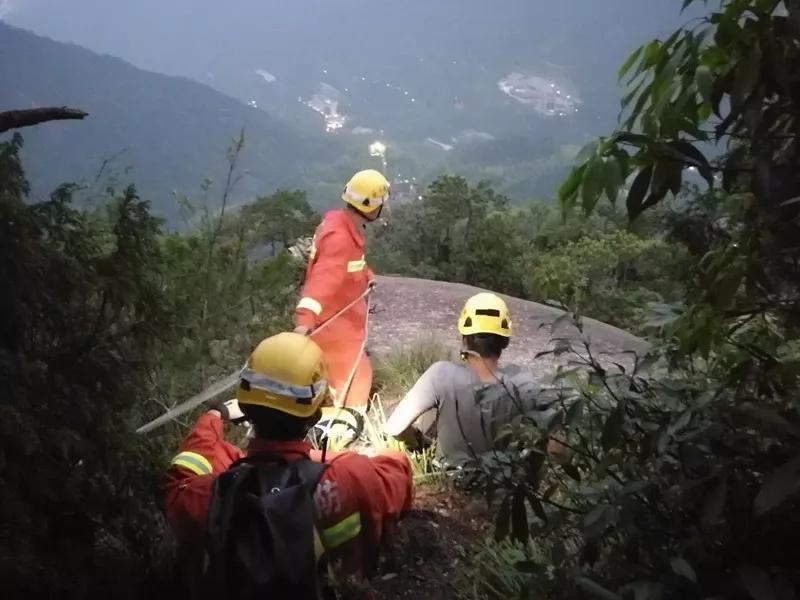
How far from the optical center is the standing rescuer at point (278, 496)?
1.82 meters

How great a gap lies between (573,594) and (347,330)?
3.57m

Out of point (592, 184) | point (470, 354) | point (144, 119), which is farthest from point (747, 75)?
point (144, 119)

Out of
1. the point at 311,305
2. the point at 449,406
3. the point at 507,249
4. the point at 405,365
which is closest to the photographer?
the point at 449,406

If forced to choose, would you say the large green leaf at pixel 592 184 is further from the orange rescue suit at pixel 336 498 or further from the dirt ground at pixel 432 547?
the dirt ground at pixel 432 547

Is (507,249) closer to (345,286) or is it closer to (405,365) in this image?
(405,365)

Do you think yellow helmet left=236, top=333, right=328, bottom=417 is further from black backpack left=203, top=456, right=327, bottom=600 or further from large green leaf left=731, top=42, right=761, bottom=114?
large green leaf left=731, top=42, right=761, bottom=114

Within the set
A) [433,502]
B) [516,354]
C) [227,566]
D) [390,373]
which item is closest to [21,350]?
[227,566]

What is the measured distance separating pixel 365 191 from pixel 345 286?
65 cm

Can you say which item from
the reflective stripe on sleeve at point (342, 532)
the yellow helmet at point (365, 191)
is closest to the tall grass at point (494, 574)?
the reflective stripe on sleeve at point (342, 532)

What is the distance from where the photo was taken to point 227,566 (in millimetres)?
1834

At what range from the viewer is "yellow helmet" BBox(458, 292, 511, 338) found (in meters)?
3.86

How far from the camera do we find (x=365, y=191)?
476 cm

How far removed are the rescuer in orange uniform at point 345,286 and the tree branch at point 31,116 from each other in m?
2.59

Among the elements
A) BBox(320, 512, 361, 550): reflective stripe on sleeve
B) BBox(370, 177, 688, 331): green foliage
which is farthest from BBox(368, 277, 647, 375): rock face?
BBox(320, 512, 361, 550): reflective stripe on sleeve
